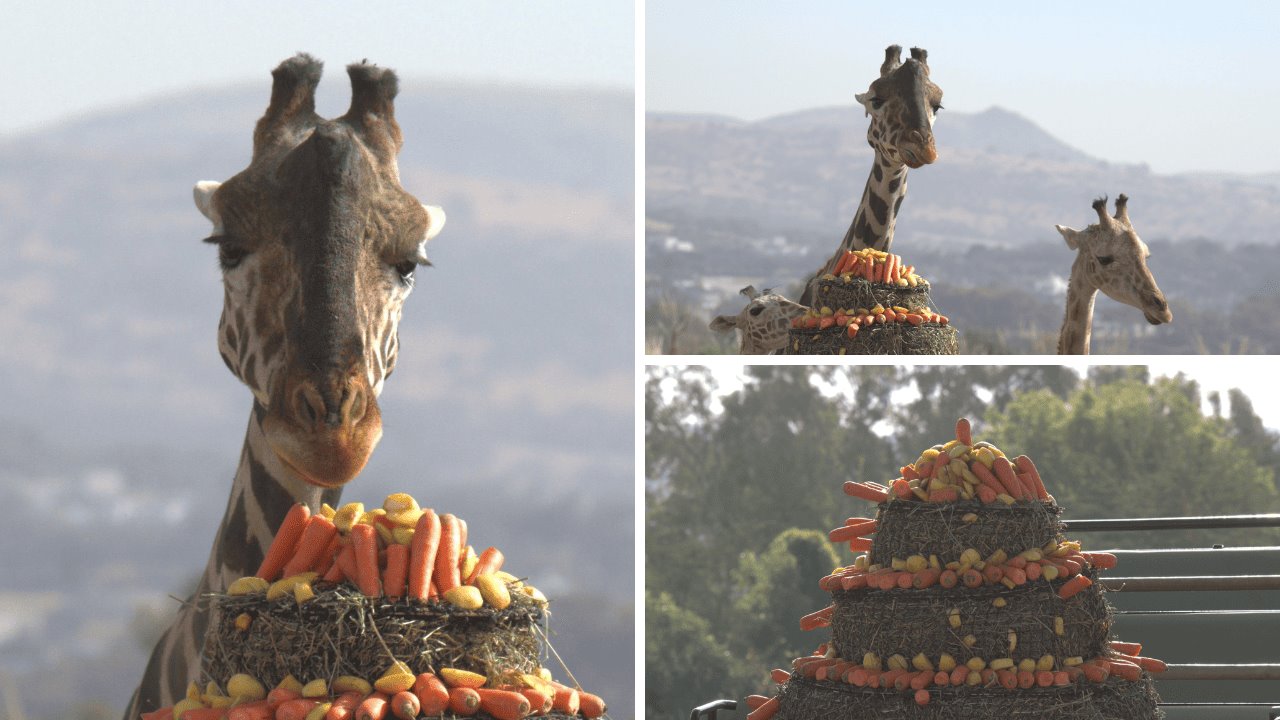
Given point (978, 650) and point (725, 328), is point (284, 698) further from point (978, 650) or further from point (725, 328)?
point (725, 328)

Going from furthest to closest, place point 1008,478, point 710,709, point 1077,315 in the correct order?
point 1077,315 < point 710,709 < point 1008,478

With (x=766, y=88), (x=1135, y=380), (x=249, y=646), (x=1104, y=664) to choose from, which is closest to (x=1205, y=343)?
(x=1135, y=380)

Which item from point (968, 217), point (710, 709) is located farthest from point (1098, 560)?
point (968, 217)

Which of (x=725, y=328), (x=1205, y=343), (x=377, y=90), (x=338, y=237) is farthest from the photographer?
(x=1205, y=343)

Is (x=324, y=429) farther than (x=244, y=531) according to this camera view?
No

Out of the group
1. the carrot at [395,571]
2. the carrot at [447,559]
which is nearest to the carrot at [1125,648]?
the carrot at [447,559]

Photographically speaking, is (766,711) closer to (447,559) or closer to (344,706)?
(447,559)
